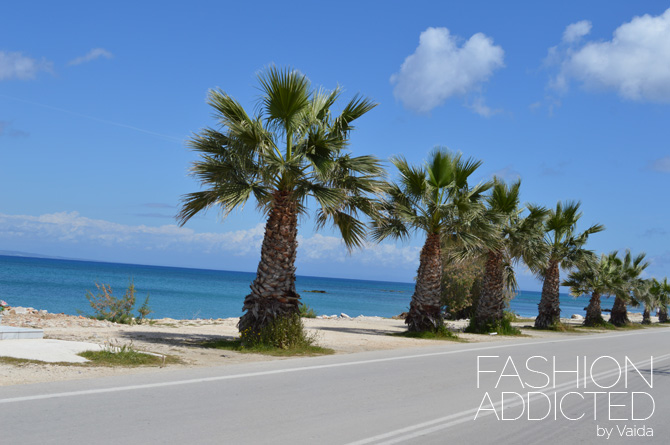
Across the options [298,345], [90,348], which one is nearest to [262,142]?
[298,345]

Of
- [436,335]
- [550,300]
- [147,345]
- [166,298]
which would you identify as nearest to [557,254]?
[550,300]

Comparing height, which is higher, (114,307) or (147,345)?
(114,307)

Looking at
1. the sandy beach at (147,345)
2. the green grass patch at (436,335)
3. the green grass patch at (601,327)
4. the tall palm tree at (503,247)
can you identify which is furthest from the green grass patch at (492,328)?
the green grass patch at (601,327)

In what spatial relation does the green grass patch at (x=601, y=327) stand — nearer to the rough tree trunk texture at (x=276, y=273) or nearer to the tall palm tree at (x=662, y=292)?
the tall palm tree at (x=662, y=292)

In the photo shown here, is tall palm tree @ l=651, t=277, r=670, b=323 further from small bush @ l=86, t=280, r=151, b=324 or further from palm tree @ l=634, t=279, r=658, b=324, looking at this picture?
small bush @ l=86, t=280, r=151, b=324

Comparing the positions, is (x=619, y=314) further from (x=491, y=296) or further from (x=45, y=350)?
(x=45, y=350)

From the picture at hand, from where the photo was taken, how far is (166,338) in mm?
14742

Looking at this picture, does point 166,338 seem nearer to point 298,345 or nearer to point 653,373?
point 298,345

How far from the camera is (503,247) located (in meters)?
24.5

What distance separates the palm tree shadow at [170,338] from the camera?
542 inches

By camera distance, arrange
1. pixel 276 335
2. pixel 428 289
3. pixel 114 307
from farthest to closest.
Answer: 1. pixel 114 307
2. pixel 428 289
3. pixel 276 335

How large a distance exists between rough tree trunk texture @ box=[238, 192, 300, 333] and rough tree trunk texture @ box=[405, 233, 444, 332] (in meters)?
7.22

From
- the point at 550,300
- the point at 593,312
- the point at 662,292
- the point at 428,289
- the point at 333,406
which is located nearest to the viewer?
the point at 333,406

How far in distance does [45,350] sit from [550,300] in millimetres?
26758
